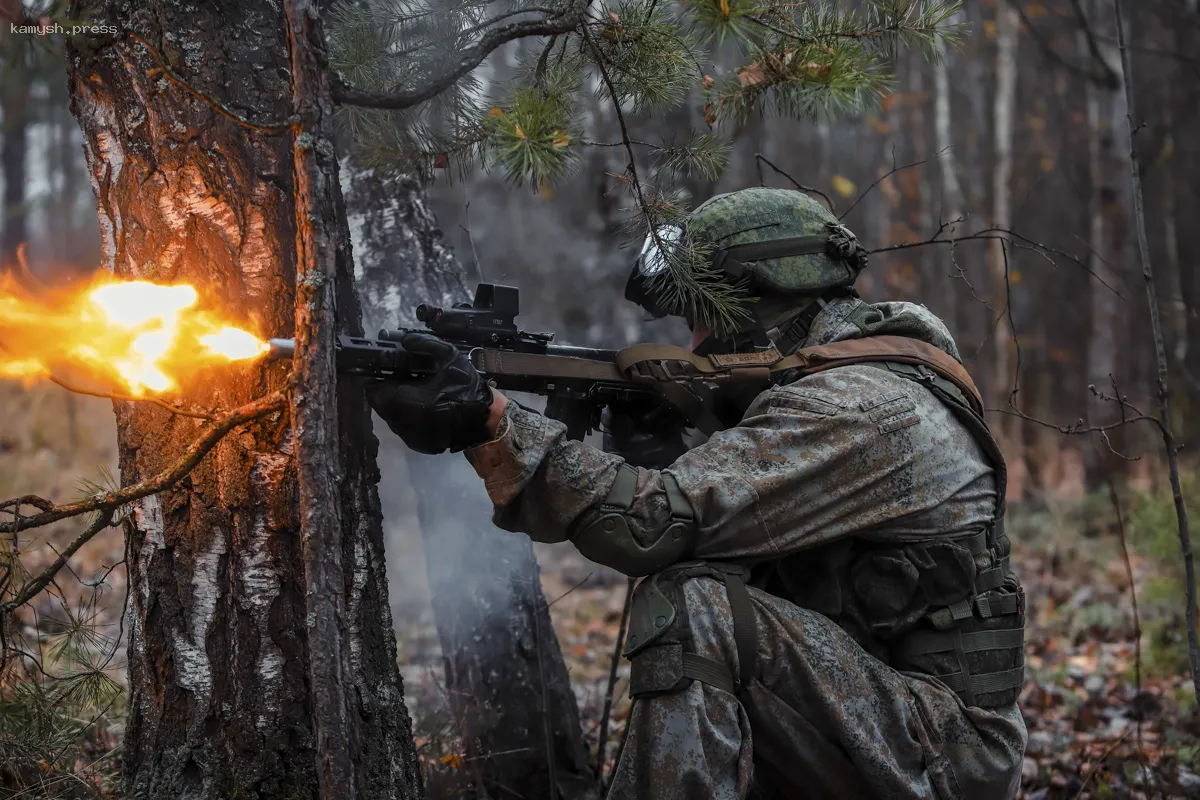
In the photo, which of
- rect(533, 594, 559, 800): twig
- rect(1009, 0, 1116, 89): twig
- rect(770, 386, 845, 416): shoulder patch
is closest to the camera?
rect(770, 386, 845, 416): shoulder patch

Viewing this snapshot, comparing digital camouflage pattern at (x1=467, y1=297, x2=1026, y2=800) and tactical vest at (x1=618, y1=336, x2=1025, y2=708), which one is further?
tactical vest at (x1=618, y1=336, x2=1025, y2=708)

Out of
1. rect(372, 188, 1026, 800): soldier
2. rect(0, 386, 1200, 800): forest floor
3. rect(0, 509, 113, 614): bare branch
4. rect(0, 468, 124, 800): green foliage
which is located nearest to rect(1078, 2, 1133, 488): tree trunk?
rect(0, 386, 1200, 800): forest floor

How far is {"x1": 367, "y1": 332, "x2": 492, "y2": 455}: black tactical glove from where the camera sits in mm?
2408

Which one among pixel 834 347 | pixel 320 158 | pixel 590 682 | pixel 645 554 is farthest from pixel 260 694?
pixel 590 682

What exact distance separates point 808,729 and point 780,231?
5.18ft

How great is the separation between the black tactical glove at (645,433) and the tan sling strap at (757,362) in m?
0.13

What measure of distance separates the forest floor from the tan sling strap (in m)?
0.74

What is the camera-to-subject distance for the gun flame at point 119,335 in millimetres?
2162

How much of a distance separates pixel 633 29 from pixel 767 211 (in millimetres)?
776

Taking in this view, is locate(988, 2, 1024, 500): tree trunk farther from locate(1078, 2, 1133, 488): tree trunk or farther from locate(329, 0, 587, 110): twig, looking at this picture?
locate(329, 0, 587, 110): twig

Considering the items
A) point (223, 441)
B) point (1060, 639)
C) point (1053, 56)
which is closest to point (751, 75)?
point (223, 441)

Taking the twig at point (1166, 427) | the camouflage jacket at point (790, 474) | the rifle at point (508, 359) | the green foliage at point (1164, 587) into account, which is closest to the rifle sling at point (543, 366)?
the rifle at point (508, 359)

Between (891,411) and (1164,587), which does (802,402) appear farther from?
(1164,587)

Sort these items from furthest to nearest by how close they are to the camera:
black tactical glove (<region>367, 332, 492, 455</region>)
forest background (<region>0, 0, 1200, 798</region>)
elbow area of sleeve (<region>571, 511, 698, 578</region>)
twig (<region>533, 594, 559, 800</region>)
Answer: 1. forest background (<region>0, 0, 1200, 798</region>)
2. twig (<region>533, 594, 559, 800</region>)
3. elbow area of sleeve (<region>571, 511, 698, 578</region>)
4. black tactical glove (<region>367, 332, 492, 455</region>)
